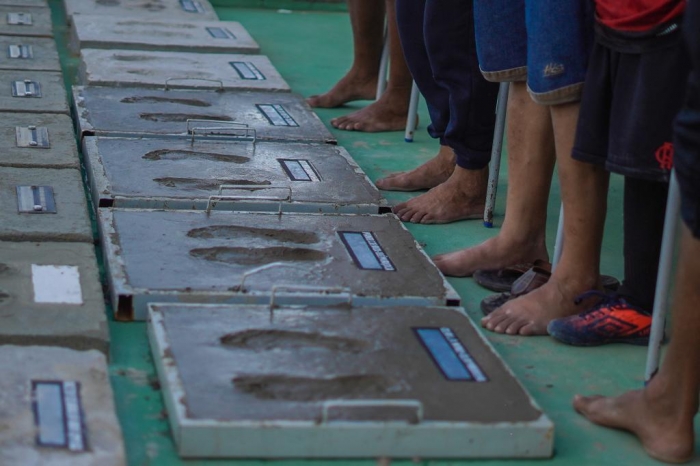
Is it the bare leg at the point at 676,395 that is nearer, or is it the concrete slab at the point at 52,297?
the bare leg at the point at 676,395

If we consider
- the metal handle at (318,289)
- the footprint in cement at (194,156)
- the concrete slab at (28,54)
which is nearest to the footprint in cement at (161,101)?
the concrete slab at (28,54)

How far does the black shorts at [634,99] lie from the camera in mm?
2033

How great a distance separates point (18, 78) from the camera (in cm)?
405

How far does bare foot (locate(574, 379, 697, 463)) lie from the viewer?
1.89m

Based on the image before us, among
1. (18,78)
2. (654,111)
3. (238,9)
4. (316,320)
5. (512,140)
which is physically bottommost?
(238,9)

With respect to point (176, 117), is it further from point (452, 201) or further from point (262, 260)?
point (262, 260)

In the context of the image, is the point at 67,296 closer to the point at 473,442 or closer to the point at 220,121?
the point at 473,442

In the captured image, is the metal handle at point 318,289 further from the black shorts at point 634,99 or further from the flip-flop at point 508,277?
the black shorts at point 634,99

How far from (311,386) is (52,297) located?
2.04ft

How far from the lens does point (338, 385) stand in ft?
6.58

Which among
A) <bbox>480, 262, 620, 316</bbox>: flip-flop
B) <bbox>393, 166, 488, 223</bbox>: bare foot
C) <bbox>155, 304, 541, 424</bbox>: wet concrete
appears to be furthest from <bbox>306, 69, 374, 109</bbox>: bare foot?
<bbox>155, 304, 541, 424</bbox>: wet concrete

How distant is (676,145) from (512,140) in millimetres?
928

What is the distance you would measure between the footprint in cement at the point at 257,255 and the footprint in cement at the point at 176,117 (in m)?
1.17

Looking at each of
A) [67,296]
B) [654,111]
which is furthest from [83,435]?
[654,111]
